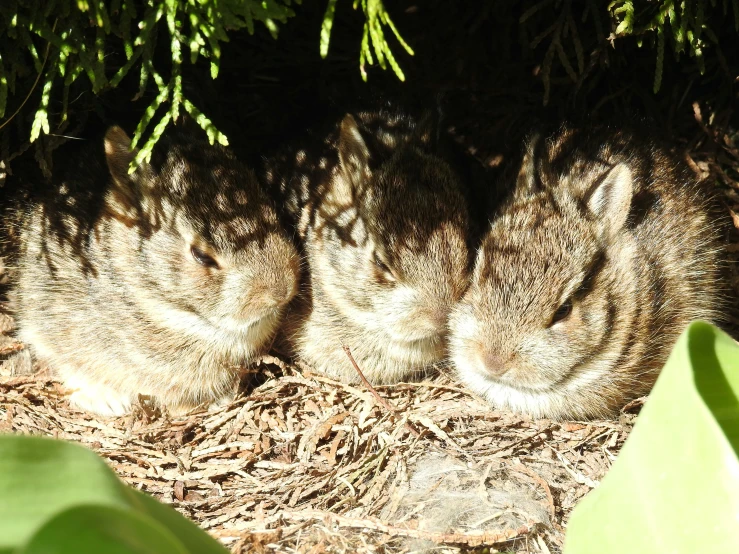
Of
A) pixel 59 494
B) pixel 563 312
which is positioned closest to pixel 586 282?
pixel 563 312

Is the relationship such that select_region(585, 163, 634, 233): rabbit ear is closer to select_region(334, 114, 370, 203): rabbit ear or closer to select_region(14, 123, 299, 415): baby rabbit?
select_region(334, 114, 370, 203): rabbit ear

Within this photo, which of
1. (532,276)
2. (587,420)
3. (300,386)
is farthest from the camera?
(300,386)

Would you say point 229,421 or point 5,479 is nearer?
point 5,479

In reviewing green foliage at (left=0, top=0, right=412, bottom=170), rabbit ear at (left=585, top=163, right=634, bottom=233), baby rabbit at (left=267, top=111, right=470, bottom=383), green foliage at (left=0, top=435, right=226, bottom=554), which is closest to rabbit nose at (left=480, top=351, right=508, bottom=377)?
baby rabbit at (left=267, top=111, right=470, bottom=383)

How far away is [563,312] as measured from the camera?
13.2 feet

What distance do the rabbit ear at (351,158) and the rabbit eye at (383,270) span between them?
459mm

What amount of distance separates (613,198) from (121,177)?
2794mm

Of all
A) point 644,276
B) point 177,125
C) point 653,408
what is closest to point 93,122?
point 177,125

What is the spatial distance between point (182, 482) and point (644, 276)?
9.07 ft

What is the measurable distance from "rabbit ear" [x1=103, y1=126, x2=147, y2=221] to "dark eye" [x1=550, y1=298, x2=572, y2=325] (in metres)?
2.45

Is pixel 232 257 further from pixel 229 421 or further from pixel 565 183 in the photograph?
pixel 565 183

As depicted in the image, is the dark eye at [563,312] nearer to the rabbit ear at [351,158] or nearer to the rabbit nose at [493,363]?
the rabbit nose at [493,363]

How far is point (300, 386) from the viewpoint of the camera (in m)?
4.80

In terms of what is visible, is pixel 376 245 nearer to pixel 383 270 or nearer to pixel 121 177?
pixel 383 270
